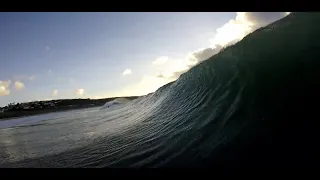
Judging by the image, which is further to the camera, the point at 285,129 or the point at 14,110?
the point at 14,110

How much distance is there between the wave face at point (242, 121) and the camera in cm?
279

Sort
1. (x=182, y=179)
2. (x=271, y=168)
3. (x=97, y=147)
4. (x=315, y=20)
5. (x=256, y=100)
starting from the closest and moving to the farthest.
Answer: (x=182, y=179) < (x=271, y=168) < (x=256, y=100) < (x=97, y=147) < (x=315, y=20)

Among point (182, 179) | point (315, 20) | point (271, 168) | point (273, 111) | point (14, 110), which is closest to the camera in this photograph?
point (182, 179)

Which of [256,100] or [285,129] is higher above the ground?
[256,100]

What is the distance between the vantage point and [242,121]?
10.8 ft

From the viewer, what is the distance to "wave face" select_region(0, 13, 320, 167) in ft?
9.15

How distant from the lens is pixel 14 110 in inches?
1232

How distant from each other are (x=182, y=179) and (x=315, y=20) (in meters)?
3.65
